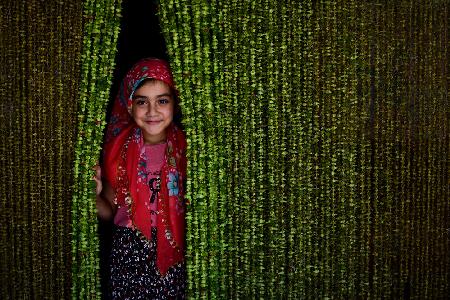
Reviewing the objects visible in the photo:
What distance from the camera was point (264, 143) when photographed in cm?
313

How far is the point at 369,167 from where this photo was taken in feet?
10.5

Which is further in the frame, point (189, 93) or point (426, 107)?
point (426, 107)

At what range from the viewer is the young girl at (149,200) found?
10.5ft

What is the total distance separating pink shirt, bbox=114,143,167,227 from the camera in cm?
324

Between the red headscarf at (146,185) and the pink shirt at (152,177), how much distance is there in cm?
3

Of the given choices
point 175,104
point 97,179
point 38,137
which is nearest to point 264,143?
point 175,104

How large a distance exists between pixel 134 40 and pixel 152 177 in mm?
1138

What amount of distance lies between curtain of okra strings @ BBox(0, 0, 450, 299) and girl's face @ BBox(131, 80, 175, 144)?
8.9 inches

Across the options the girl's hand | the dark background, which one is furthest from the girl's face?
the dark background

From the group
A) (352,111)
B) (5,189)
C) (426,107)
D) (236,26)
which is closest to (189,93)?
(236,26)

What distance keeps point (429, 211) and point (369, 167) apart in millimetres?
464

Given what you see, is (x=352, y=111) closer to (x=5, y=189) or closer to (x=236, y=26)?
(x=236, y=26)

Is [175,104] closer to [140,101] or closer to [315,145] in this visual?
[140,101]

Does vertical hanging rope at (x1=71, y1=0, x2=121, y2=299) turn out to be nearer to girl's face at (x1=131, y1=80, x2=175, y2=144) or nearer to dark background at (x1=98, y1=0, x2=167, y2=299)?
girl's face at (x1=131, y1=80, x2=175, y2=144)
